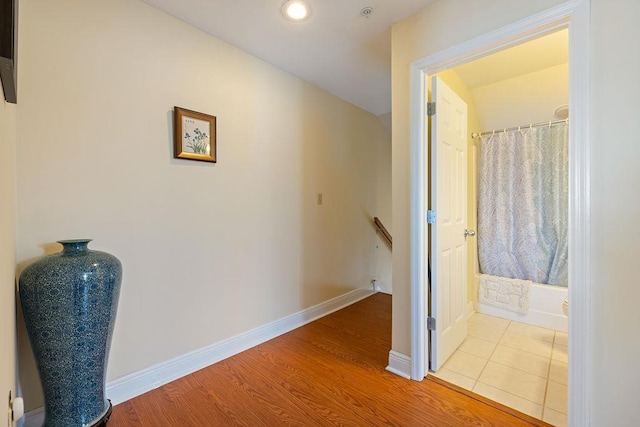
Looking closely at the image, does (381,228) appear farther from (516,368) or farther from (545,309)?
(516,368)

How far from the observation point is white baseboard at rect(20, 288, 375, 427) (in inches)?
59.3

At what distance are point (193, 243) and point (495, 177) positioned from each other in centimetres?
295

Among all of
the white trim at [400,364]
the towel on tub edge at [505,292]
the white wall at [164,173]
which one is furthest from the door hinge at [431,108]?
the towel on tub edge at [505,292]

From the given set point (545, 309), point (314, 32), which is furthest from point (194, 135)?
point (545, 309)

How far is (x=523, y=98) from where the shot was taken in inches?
101

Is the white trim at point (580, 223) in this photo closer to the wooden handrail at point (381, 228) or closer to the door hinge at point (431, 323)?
the door hinge at point (431, 323)

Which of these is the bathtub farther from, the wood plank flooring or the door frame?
the door frame

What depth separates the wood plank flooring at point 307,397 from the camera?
141 centimetres

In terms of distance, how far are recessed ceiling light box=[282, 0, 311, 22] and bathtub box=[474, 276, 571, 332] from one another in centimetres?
306

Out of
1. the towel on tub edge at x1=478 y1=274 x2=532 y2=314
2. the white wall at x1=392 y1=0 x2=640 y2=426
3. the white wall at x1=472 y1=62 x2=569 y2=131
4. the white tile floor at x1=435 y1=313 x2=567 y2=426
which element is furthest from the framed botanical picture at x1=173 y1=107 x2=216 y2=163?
the towel on tub edge at x1=478 y1=274 x2=532 y2=314

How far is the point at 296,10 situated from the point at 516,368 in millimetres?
2789

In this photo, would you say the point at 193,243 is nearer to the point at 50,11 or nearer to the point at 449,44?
the point at 50,11

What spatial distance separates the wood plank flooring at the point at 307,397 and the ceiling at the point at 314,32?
2347mm

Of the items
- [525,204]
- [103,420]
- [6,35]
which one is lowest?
[103,420]
